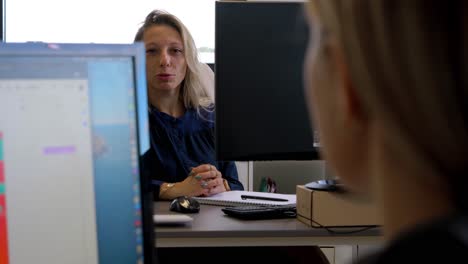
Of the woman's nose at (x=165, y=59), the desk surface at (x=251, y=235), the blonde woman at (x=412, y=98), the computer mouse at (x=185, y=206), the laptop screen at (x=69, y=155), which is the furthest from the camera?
the woman's nose at (x=165, y=59)

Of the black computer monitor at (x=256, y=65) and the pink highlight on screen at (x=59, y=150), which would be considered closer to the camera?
the pink highlight on screen at (x=59, y=150)

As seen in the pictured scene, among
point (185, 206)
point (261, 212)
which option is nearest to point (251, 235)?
point (261, 212)

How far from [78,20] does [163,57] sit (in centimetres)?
137

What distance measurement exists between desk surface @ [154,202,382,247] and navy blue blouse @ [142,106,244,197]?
78 cm

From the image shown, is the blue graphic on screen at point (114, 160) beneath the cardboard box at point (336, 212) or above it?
above

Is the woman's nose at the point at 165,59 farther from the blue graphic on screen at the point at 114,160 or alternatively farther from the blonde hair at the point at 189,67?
the blue graphic on screen at the point at 114,160

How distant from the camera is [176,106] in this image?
240 cm

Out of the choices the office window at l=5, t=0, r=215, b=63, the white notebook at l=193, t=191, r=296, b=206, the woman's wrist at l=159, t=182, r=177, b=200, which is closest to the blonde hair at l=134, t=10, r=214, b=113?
the woman's wrist at l=159, t=182, r=177, b=200

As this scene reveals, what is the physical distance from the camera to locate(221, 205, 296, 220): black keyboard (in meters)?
1.46

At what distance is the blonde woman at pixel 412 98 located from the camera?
413 millimetres

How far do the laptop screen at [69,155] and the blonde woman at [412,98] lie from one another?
1.48 feet

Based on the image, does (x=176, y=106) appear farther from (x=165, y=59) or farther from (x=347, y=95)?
(x=347, y=95)

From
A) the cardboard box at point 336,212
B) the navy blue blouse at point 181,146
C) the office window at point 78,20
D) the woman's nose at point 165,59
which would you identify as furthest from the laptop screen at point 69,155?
the office window at point 78,20

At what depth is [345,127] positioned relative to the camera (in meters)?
0.51
